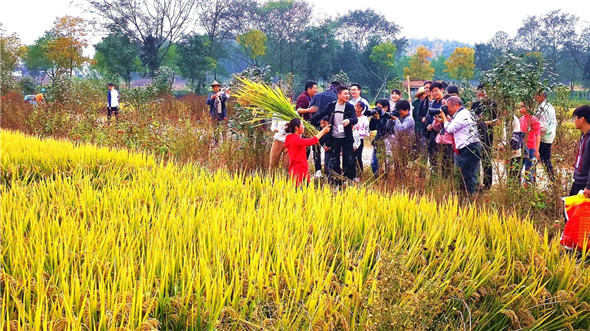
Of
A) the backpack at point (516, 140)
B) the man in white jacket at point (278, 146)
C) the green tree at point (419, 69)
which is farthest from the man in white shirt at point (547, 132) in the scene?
the green tree at point (419, 69)

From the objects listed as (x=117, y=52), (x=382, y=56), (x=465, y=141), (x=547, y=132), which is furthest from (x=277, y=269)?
(x=382, y=56)

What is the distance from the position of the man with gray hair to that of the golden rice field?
7.31ft

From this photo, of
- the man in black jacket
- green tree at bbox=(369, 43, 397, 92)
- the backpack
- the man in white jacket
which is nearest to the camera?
the backpack

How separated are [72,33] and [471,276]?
3739 cm

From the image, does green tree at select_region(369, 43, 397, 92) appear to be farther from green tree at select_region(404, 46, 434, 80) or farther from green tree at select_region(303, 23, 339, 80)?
green tree at select_region(404, 46, 434, 80)

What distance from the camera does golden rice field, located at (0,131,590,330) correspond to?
75.7 inches

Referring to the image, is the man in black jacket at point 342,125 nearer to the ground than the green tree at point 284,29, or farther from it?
nearer to the ground

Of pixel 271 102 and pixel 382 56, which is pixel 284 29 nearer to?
pixel 382 56

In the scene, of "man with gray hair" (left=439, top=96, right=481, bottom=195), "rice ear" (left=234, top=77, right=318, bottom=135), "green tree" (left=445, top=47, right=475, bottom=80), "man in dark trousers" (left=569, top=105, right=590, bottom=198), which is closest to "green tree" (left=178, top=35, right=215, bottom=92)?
"green tree" (left=445, top=47, right=475, bottom=80)

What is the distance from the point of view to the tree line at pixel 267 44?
34.8 meters

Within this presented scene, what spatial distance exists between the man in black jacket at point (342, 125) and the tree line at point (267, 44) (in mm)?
20673

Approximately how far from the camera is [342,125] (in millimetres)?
6453

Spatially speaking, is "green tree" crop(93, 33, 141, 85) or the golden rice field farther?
"green tree" crop(93, 33, 141, 85)

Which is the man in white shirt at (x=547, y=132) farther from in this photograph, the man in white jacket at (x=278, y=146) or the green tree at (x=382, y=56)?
the green tree at (x=382, y=56)
